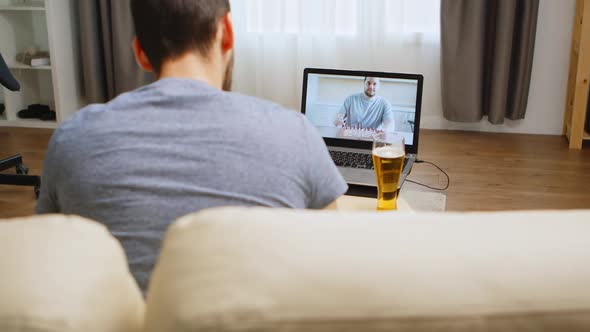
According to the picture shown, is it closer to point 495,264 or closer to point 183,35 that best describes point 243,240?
point 495,264

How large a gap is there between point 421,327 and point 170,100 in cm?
64

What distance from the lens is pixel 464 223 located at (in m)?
0.54

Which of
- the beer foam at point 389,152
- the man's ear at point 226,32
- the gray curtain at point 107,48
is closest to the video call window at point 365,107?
the beer foam at point 389,152

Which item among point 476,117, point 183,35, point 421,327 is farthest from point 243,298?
point 476,117

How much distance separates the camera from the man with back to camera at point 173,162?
36.4 inches

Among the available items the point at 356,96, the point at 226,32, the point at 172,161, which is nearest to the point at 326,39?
the point at 356,96

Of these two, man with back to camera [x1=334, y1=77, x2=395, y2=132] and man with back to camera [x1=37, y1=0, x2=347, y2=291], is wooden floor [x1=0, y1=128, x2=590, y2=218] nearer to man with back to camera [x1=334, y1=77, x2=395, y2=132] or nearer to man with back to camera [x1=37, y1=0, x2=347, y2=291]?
man with back to camera [x1=334, y1=77, x2=395, y2=132]

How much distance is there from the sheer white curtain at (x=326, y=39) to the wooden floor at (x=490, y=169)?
49 centimetres

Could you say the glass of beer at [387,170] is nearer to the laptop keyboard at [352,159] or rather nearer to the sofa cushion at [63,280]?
the laptop keyboard at [352,159]

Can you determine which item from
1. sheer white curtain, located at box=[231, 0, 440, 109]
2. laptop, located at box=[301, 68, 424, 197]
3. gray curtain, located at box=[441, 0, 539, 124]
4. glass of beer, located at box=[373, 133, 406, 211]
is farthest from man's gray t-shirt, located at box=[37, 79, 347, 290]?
sheer white curtain, located at box=[231, 0, 440, 109]

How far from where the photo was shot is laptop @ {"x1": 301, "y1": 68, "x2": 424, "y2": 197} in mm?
2027

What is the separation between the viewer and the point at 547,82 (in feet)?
12.7

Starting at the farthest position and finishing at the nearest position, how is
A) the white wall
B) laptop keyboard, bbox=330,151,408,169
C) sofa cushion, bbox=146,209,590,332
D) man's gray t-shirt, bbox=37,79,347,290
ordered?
the white wall < laptop keyboard, bbox=330,151,408,169 < man's gray t-shirt, bbox=37,79,347,290 < sofa cushion, bbox=146,209,590,332

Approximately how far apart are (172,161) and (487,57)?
3.18m
